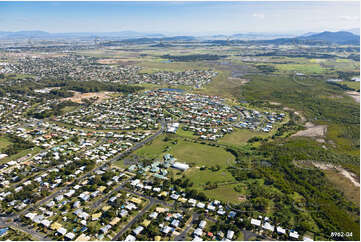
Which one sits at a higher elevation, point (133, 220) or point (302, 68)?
point (302, 68)

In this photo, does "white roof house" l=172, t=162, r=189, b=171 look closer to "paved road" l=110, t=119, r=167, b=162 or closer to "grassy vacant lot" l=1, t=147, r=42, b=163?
"paved road" l=110, t=119, r=167, b=162

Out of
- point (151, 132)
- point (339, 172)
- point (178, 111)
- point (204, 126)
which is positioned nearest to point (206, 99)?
point (178, 111)

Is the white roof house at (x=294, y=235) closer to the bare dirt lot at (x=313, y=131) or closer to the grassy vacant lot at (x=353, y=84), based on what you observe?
the bare dirt lot at (x=313, y=131)

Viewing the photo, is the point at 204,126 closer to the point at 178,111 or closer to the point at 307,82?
the point at 178,111

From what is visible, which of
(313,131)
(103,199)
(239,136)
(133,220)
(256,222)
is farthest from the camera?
(313,131)

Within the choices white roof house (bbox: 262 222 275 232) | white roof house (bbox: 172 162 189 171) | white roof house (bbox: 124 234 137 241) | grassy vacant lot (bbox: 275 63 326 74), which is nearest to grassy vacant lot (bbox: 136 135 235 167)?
white roof house (bbox: 172 162 189 171)

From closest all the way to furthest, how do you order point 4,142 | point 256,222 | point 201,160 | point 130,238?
point 130,238 → point 256,222 → point 201,160 → point 4,142

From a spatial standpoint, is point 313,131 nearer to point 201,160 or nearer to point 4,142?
point 201,160

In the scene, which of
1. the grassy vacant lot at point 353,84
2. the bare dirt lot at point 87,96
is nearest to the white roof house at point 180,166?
the bare dirt lot at point 87,96

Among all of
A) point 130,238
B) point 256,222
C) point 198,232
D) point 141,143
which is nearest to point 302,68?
point 141,143
